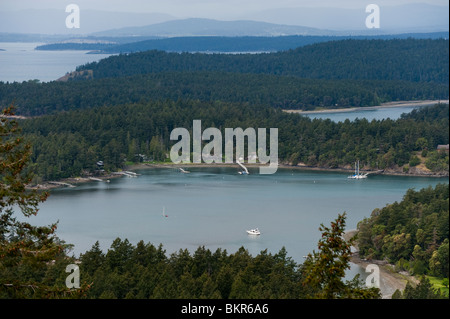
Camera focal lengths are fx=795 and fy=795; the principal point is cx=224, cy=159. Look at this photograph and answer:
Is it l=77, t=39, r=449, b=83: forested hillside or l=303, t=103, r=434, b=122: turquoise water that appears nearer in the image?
l=303, t=103, r=434, b=122: turquoise water

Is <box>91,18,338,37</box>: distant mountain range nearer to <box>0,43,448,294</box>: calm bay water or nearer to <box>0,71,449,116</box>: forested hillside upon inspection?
<box>0,71,449,116</box>: forested hillside

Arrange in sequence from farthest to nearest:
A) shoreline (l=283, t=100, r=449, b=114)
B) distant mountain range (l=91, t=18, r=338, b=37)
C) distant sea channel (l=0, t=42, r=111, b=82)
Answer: distant mountain range (l=91, t=18, r=338, b=37)
shoreline (l=283, t=100, r=449, b=114)
distant sea channel (l=0, t=42, r=111, b=82)

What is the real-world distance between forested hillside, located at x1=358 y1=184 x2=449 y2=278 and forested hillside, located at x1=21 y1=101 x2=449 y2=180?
9222 mm

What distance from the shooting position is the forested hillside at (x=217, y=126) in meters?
25.9

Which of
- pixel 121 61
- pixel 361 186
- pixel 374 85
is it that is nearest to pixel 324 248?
pixel 361 186

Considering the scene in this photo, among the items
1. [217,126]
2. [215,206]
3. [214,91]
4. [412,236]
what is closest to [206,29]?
[214,91]

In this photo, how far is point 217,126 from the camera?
1256 inches

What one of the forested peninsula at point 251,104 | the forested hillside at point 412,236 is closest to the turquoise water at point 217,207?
the forested hillside at point 412,236

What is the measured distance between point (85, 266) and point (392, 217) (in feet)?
22.1

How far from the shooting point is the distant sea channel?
2781cm

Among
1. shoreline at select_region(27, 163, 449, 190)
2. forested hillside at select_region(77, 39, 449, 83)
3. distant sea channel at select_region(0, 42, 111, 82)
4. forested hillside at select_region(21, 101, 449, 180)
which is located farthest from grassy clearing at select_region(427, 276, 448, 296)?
forested hillside at select_region(77, 39, 449, 83)

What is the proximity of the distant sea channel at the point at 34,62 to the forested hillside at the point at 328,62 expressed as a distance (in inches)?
37.8

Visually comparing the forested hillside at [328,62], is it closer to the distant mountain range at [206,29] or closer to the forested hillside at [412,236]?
the distant mountain range at [206,29]

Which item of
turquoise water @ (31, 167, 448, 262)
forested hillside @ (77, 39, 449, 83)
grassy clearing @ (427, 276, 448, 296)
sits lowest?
turquoise water @ (31, 167, 448, 262)
